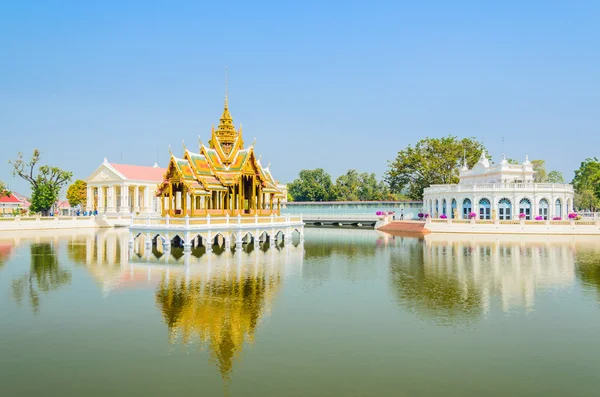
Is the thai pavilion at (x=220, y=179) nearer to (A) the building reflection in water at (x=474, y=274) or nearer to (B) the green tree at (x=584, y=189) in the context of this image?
(A) the building reflection in water at (x=474, y=274)

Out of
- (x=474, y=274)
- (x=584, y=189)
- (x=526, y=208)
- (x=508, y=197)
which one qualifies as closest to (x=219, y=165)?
(x=474, y=274)

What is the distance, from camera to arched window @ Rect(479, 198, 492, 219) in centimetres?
4984

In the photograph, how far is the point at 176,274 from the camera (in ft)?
68.8

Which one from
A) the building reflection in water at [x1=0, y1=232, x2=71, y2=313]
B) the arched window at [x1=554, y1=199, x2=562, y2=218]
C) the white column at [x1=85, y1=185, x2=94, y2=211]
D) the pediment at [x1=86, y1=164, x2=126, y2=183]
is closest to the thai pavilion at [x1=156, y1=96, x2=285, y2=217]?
the building reflection in water at [x1=0, y1=232, x2=71, y2=313]

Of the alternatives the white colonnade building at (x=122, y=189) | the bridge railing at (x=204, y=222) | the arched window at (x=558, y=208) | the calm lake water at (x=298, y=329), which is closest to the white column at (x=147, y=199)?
the white colonnade building at (x=122, y=189)

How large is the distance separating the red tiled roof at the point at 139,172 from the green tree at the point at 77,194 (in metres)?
16.1

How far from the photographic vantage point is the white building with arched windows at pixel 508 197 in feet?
158

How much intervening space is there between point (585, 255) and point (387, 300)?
18523mm

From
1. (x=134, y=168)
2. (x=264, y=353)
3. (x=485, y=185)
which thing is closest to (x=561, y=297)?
(x=264, y=353)

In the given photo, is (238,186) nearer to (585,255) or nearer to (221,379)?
(585,255)

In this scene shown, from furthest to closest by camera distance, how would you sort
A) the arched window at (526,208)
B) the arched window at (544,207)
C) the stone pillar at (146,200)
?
the stone pillar at (146,200) → the arched window at (544,207) → the arched window at (526,208)

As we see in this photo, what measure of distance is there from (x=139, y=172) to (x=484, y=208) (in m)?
49.7

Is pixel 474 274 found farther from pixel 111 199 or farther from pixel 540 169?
pixel 540 169

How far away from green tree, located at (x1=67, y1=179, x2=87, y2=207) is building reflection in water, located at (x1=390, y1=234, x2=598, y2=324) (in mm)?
65716
